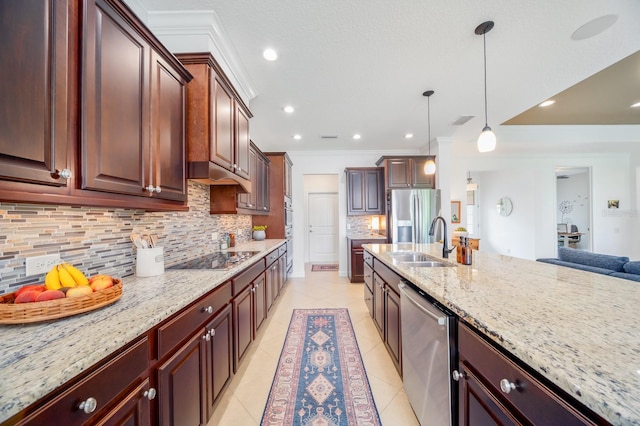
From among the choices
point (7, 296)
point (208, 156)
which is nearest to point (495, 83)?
point (208, 156)

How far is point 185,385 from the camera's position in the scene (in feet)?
3.66

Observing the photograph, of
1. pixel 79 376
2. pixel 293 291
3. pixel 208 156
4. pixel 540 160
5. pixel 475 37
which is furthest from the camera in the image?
pixel 540 160

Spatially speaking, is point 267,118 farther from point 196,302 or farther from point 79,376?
point 79,376

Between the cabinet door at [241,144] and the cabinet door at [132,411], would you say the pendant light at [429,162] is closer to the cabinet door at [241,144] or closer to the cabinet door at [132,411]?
the cabinet door at [241,144]

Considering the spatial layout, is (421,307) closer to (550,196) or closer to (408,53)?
(408,53)

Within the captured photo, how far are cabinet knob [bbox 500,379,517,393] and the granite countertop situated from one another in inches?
47.9

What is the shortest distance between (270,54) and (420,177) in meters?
3.48

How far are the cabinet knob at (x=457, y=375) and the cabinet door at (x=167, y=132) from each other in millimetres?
1777

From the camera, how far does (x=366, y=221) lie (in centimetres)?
520

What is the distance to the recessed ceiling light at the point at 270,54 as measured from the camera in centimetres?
203

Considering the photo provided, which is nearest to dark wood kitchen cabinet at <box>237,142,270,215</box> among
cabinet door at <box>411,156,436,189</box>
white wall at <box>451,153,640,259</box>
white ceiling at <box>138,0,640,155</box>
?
white ceiling at <box>138,0,640,155</box>

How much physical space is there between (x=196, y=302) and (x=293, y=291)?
292cm

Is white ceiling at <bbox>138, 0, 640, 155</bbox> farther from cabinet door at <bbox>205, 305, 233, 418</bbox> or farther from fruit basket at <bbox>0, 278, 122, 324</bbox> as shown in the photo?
cabinet door at <bbox>205, 305, 233, 418</bbox>

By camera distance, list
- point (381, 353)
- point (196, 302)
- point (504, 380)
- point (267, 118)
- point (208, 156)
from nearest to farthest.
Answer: point (504, 380) < point (196, 302) < point (208, 156) < point (381, 353) < point (267, 118)
